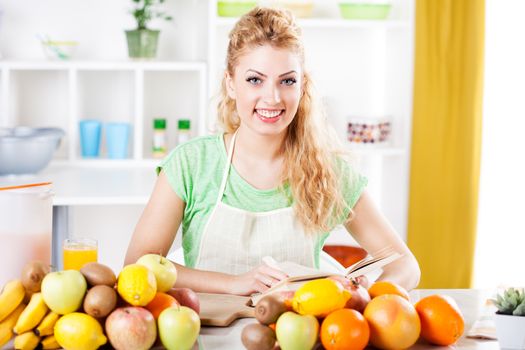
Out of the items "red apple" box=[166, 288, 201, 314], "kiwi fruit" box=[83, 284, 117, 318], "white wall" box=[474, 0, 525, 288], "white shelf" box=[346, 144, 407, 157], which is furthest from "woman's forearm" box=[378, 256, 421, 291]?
"white shelf" box=[346, 144, 407, 157]

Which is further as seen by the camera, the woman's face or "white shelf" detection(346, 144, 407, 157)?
"white shelf" detection(346, 144, 407, 157)

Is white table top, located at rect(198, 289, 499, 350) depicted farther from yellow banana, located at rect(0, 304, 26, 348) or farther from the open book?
yellow banana, located at rect(0, 304, 26, 348)

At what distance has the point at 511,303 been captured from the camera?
1597mm

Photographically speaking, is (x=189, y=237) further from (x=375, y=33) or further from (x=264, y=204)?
(x=375, y=33)

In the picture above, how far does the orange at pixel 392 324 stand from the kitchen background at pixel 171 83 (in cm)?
226

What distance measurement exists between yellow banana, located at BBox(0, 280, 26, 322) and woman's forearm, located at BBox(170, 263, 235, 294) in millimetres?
612

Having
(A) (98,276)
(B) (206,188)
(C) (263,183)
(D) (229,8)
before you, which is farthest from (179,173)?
(D) (229,8)

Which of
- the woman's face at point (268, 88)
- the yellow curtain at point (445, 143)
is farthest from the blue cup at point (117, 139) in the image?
the woman's face at point (268, 88)

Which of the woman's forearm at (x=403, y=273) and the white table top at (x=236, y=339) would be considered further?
the woman's forearm at (x=403, y=273)

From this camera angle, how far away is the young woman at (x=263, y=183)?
7.38ft

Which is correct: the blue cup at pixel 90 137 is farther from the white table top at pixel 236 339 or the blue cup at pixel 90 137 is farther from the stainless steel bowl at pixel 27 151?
the white table top at pixel 236 339

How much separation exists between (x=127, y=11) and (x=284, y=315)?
9.05 feet

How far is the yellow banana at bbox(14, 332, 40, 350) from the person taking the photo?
1.50 m

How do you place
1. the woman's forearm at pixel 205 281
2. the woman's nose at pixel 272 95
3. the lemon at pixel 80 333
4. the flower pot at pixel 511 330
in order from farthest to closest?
the woman's nose at pixel 272 95 → the woman's forearm at pixel 205 281 → the flower pot at pixel 511 330 → the lemon at pixel 80 333
